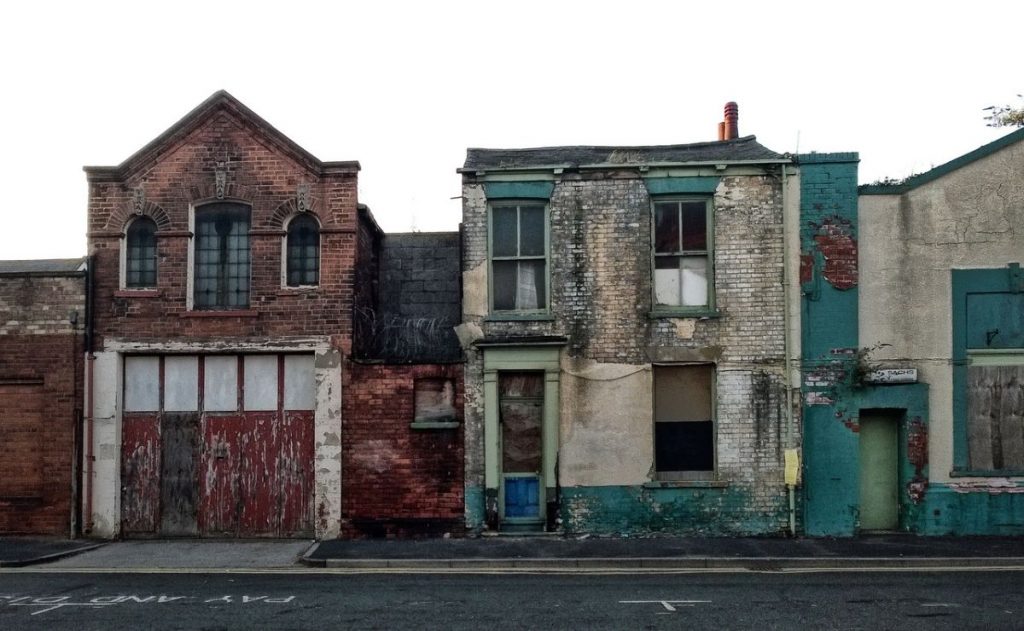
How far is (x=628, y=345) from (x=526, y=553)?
3.94m

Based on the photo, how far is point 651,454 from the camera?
50.6ft

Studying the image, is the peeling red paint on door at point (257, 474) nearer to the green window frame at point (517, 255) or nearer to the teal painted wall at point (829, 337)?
the green window frame at point (517, 255)

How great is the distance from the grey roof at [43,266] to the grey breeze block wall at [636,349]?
6856 mm

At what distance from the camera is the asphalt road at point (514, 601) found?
9.66 metres

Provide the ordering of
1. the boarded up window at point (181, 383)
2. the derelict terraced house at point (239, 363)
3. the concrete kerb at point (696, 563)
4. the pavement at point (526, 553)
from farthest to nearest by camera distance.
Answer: the boarded up window at point (181, 383), the derelict terraced house at point (239, 363), the pavement at point (526, 553), the concrete kerb at point (696, 563)

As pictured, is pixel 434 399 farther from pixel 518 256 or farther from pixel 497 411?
pixel 518 256

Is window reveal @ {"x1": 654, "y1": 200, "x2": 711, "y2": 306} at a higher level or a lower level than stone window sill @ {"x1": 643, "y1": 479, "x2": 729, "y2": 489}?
higher

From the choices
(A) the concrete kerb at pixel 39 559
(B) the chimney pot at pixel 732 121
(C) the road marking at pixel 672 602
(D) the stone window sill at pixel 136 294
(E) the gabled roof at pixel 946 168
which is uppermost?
(B) the chimney pot at pixel 732 121

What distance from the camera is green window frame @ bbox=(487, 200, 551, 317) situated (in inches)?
626

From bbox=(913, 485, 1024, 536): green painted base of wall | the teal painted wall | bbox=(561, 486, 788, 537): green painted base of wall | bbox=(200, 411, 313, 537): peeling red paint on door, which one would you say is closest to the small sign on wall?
the teal painted wall

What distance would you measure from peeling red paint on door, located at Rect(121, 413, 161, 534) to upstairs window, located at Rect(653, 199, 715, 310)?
8941 mm

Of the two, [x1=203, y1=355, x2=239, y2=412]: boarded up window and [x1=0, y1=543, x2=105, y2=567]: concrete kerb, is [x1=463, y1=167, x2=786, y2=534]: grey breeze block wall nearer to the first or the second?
[x1=203, y1=355, x2=239, y2=412]: boarded up window

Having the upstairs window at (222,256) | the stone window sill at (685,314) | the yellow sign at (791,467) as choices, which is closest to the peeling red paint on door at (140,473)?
the upstairs window at (222,256)

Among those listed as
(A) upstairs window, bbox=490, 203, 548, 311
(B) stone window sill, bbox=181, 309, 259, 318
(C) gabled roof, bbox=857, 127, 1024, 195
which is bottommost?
(B) stone window sill, bbox=181, 309, 259, 318
